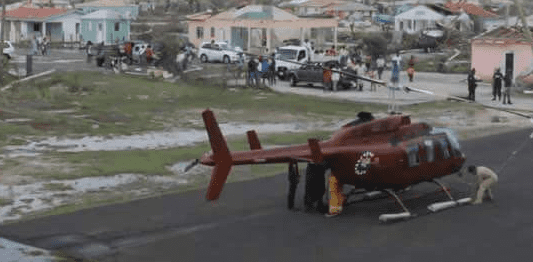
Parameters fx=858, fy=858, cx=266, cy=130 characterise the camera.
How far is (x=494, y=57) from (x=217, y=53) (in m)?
20.2

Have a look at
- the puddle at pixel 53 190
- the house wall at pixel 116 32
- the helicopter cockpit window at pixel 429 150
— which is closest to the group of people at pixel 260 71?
the puddle at pixel 53 190

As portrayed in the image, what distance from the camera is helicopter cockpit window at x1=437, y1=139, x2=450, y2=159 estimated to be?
19928 millimetres

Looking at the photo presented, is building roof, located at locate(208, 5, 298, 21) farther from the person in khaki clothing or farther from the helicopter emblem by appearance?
the helicopter emblem

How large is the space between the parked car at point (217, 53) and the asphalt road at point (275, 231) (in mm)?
38314

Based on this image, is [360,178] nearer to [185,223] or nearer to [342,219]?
[342,219]

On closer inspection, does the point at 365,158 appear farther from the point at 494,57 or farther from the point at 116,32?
the point at 116,32

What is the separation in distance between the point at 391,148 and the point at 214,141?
13.3ft

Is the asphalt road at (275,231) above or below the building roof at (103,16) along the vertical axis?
below

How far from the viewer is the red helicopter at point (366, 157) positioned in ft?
60.3

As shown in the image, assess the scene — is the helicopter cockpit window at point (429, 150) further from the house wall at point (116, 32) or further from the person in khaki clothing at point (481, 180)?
the house wall at point (116, 32)

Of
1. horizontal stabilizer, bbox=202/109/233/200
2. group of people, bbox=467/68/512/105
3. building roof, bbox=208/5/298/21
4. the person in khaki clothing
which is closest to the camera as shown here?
horizontal stabilizer, bbox=202/109/233/200

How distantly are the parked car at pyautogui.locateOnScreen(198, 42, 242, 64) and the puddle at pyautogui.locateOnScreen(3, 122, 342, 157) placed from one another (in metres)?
26.9

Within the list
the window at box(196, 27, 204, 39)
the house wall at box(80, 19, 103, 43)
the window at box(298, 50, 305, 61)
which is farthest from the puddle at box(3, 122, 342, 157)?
the house wall at box(80, 19, 103, 43)

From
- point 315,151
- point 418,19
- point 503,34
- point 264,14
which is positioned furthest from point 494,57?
point 418,19
